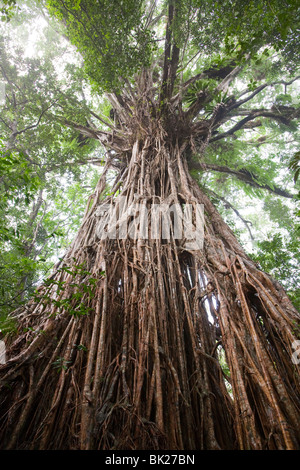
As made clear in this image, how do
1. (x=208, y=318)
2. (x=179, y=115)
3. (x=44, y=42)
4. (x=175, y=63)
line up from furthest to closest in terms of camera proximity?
(x=44, y=42) → (x=179, y=115) → (x=175, y=63) → (x=208, y=318)

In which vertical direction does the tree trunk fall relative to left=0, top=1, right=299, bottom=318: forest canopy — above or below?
below

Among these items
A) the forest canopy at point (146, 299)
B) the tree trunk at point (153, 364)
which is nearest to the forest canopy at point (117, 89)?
the forest canopy at point (146, 299)

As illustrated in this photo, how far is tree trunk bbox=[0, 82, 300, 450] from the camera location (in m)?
1.20

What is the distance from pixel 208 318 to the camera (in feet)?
6.64

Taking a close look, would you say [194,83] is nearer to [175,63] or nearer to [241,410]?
[175,63]

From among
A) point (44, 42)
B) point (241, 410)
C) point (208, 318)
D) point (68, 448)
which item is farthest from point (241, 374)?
point (44, 42)

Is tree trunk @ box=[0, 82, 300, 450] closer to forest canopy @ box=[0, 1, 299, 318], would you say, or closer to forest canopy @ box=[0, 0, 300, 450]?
forest canopy @ box=[0, 0, 300, 450]

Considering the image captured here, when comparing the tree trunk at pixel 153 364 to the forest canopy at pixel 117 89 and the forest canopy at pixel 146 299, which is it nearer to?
the forest canopy at pixel 146 299

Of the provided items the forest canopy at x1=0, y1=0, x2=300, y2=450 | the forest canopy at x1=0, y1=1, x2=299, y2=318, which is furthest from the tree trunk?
the forest canopy at x1=0, y1=1, x2=299, y2=318

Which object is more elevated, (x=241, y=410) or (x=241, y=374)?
(x=241, y=374)

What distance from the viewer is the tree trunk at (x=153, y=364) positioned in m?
1.20

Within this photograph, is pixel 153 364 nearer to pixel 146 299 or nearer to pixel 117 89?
pixel 146 299

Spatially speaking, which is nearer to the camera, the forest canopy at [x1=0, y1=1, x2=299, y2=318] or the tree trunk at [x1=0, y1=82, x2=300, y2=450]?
the tree trunk at [x1=0, y1=82, x2=300, y2=450]
